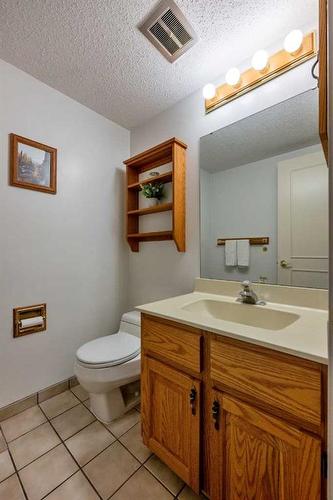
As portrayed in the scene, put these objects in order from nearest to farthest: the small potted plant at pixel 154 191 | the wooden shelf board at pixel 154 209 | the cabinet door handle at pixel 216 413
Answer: the cabinet door handle at pixel 216 413 < the wooden shelf board at pixel 154 209 < the small potted plant at pixel 154 191

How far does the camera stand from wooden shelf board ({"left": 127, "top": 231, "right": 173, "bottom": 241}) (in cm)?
170

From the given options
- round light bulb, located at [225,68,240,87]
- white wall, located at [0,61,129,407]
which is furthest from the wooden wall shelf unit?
round light bulb, located at [225,68,240,87]

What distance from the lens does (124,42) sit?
124 centimetres

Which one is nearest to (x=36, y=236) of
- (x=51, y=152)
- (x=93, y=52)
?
(x=51, y=152)

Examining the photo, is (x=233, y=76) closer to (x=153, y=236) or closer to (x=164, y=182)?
(x=164, y=182)

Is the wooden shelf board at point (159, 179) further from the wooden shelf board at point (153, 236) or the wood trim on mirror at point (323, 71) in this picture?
the wood trim on mirror at point (323, 71)

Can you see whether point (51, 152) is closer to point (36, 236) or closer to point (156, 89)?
point (36, 236)

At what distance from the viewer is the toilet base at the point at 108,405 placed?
135cm

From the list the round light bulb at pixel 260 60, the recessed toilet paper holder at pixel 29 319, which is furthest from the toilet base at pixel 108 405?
the round light bulb at pixel 260 60

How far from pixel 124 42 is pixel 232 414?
6.27 ft

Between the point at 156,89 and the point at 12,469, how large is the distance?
2.44 m

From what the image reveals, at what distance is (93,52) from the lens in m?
1.30

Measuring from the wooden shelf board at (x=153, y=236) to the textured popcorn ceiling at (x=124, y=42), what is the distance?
3.49ft

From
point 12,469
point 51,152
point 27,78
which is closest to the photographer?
point 12,469
